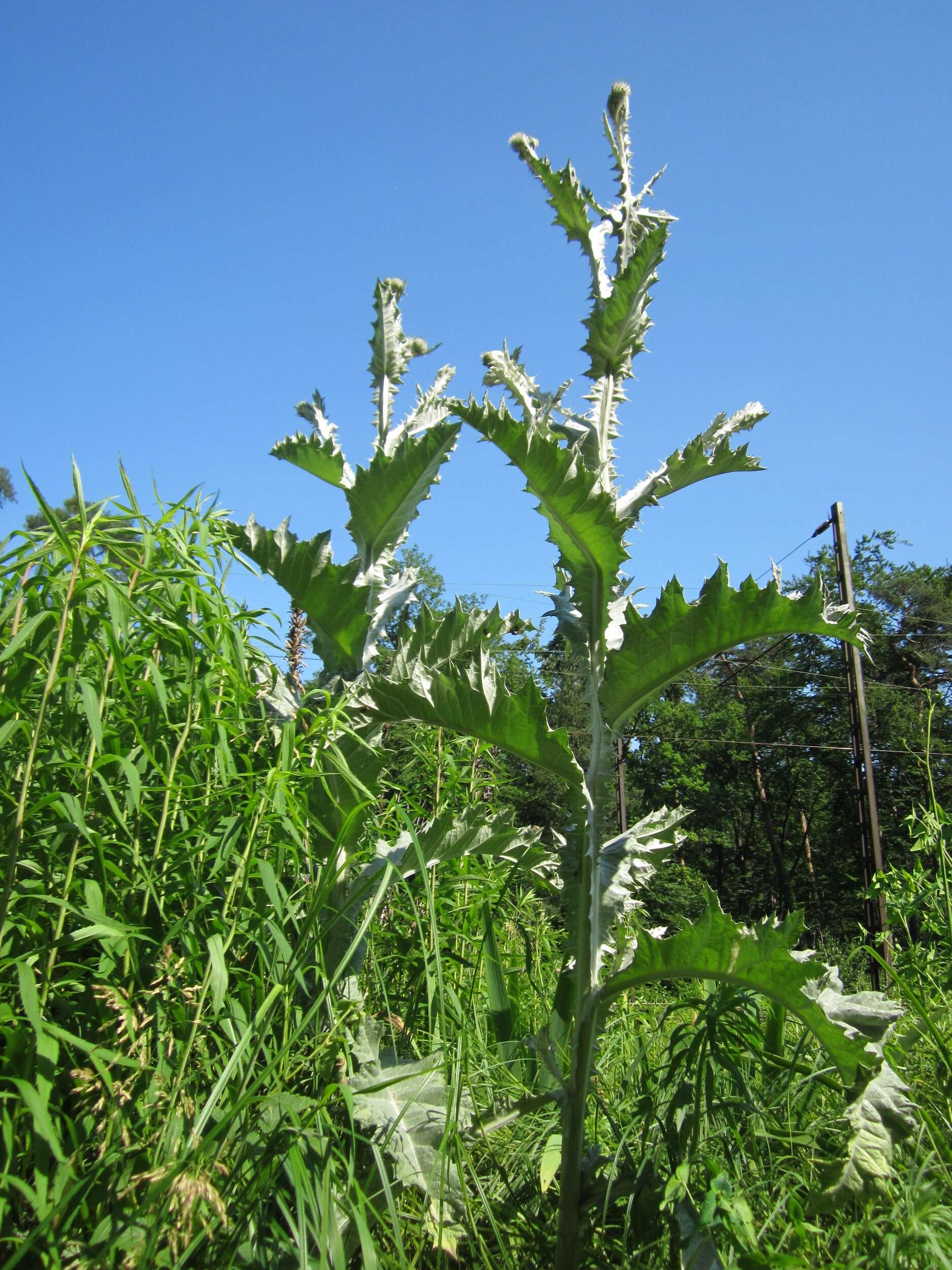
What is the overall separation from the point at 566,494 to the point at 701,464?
1.29 feet

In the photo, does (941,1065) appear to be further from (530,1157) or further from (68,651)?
(68,651)

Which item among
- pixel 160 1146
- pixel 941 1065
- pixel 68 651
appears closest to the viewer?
pixel 160 1146

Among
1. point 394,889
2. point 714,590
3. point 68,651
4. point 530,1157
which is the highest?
point 714,590

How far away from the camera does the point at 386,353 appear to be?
2461 millimetres

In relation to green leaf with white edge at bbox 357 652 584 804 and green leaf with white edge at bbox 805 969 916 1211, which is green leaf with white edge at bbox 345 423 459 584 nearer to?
green leaf with white edge at bbox 357 652 584 804

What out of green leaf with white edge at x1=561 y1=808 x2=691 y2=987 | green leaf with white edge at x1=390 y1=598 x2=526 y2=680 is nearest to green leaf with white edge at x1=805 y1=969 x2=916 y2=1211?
green leaf with white edge at x1=561 y1=808 x2=691 y2=987

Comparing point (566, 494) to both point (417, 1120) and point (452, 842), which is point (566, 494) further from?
point (417, 1120)

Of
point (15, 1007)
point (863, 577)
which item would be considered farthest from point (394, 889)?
point (863, 577)

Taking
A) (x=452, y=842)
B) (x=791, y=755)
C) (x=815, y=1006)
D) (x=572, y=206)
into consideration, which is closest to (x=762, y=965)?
(x=815, y=1006)

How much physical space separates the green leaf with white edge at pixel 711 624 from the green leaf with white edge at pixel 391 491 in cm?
70

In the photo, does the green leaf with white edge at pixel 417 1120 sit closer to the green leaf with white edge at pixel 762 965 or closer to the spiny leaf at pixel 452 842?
the spiny leaf at pixel 452 842

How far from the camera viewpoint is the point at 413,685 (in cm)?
176

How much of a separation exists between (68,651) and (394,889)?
123 cm

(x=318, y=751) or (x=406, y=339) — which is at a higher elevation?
(x=406, y=339)
